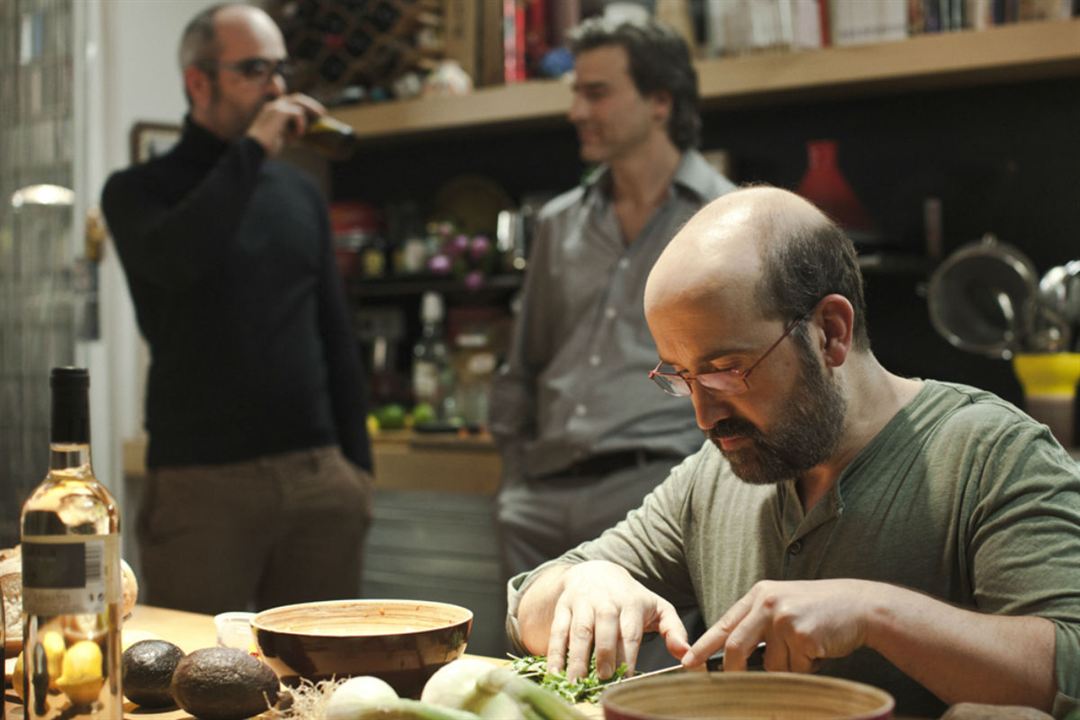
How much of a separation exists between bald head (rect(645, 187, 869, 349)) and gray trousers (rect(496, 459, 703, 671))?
123 centimetres

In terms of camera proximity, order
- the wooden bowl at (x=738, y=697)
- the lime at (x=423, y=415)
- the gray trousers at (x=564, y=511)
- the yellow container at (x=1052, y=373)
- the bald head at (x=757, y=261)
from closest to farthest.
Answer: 1. the wooden bowl at (x=738, y=697)
2. the bald head at (x=757, y=261)
3. the gray trousers at (x=564, y=511)
4. the yellow container at (x=1052, y=373)
5. the lime at (x=423, y=415)

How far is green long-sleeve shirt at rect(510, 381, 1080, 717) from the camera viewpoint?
130 centimetres

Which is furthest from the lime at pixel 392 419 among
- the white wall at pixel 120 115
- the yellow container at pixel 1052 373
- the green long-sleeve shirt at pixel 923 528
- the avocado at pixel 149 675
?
the avocado at pixel 149 675

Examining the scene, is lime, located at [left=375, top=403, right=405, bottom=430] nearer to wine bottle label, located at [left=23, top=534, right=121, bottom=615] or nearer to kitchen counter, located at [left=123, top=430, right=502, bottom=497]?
kitchen counter, located at [left=123, top=430, right=502, bottom=497]

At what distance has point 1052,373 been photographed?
10.3 feet

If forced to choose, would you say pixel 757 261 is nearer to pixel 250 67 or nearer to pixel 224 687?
pixel 224 687

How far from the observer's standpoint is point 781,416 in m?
1.45

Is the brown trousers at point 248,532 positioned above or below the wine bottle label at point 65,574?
below

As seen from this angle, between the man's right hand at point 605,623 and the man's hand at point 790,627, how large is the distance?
0.09 meters

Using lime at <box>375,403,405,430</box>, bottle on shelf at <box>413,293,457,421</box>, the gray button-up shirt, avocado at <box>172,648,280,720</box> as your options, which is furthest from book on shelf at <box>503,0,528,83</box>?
avocado at <box>172,648,280,720</box>

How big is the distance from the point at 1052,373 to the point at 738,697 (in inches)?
94.4

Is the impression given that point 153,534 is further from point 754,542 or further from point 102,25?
point 102,25

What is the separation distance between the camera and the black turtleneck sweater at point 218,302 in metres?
2.76

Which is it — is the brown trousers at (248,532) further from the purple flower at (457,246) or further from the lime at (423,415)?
the purple flower at (457,246)
